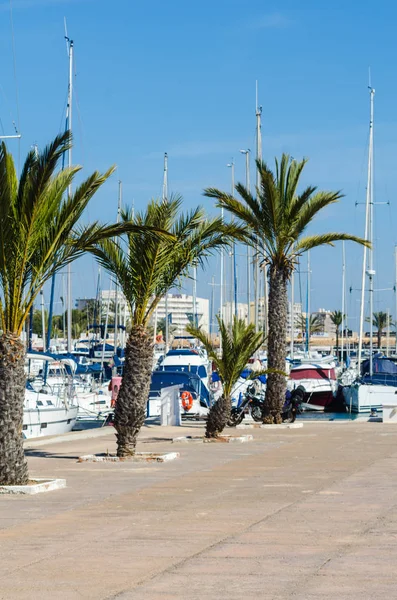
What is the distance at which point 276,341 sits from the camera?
1206 inches

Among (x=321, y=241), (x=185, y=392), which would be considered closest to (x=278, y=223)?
(x=321, y=241)

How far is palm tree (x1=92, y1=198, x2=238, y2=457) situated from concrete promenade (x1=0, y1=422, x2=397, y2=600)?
1.06 m

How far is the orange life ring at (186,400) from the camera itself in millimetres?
37688

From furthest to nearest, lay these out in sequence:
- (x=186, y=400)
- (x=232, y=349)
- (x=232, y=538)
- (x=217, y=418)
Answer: (x=186, y=400)
(x=232, y=349)
(x=217, y=418)
(x=232, y=538)

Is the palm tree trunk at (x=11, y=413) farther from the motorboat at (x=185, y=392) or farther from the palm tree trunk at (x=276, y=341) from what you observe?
the motorboat at (x=185, y=392)

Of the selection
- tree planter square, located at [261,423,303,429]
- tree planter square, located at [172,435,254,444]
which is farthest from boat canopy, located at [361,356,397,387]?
tree planter square, located at [172,435,254,444]

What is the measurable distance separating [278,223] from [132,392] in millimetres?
10175

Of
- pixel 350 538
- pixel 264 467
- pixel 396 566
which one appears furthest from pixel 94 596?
pixel 264 467

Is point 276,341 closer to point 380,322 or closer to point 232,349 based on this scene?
point 232,349

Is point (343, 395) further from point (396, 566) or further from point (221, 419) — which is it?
point (396, 566)

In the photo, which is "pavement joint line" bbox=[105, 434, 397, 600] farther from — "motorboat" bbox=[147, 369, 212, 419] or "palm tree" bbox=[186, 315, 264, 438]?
"motorboat" bbox=[147, 369, 212, 419]

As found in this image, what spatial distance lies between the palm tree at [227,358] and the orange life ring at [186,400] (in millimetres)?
11005

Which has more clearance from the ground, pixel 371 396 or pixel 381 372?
pixel 381 372

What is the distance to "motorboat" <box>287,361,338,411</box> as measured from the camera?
51.7m
